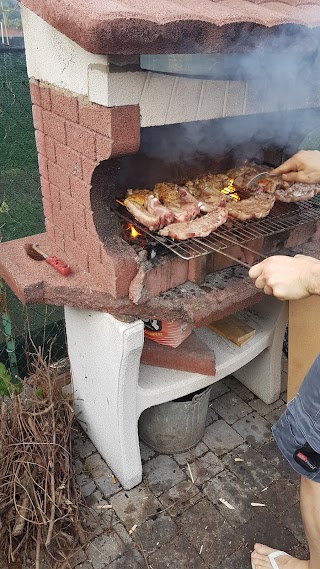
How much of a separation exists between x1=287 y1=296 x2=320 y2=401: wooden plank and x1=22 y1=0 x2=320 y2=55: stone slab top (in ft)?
5.27

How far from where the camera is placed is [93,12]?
1.79m

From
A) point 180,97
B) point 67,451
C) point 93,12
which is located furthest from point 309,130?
point 67,451

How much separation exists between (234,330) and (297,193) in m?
1.17

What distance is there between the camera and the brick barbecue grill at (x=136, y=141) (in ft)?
6.51

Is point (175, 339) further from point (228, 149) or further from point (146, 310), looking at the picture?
point (228, 149)

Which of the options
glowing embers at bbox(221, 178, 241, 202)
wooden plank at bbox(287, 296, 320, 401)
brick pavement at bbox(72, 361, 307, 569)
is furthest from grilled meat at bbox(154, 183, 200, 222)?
brick pavement at bbox(72, 361, 307, 569)

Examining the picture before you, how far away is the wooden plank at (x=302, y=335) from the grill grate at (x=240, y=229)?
54cm

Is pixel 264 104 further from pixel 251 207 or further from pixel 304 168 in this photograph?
pixel 251 207

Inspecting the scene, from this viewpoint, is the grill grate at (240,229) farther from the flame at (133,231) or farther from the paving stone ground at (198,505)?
the paving stone ground at (198,505)

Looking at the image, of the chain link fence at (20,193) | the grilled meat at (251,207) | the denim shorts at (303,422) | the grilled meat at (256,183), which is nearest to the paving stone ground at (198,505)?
the denim shorts at (303,422)

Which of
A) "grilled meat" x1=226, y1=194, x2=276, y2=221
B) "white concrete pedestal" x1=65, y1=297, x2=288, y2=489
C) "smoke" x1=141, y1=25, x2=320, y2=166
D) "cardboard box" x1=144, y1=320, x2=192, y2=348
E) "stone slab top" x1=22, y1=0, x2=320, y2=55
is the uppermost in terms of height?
"stone slab top" x1=22, y1=0, x2=320, y2=55

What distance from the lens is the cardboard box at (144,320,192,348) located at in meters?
3.09

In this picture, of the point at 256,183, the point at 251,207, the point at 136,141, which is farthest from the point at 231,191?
the point at 136,141

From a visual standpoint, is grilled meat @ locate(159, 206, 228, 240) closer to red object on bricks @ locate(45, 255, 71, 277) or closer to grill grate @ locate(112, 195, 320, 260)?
grill grate @ locate(112, 195, 320, 260)
